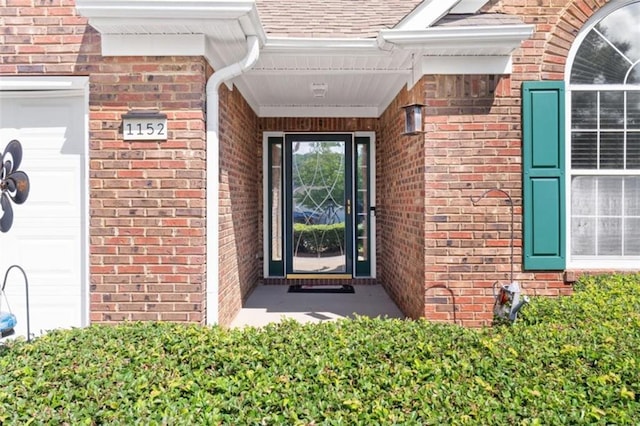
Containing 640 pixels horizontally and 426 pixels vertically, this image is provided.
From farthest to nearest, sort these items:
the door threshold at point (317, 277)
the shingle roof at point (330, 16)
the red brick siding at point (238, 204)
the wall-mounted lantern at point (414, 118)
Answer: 1. the door threshold at point (317, 277)
2. the red brick siding at point (238, 204)
3. the shingle roof at point (330, 16)
4. the wall-mounted lantern at point (414, 118)

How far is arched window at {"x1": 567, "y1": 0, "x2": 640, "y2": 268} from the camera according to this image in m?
4.52

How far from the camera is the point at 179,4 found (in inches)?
133

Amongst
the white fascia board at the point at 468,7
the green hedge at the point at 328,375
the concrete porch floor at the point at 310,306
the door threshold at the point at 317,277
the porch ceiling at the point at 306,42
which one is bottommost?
the concrete porch floor at the point at 310,306

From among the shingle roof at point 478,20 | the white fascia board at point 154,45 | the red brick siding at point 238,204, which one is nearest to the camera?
the white fascia board at point 154,45

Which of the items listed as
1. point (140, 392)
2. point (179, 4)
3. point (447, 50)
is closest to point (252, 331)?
point (140, 392)

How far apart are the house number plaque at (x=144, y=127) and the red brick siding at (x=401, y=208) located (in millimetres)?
2593

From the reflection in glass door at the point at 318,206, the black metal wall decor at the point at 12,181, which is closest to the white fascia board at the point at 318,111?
the reflection in glass door at the point at 318,206

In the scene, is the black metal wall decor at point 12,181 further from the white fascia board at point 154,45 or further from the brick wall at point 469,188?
the brick wall at point 469,188

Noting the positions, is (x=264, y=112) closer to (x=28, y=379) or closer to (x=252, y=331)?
(x=252, y=331)

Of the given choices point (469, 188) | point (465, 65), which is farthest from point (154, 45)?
point (469, 188)

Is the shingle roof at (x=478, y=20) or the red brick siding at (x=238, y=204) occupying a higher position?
the shingle roof at (x=478, y=20)

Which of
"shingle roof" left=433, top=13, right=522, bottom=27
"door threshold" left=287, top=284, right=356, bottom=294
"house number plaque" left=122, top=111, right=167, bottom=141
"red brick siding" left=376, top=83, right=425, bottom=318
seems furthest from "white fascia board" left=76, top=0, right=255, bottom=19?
"door threshold" left=287, top=284, right=356, bottom=294

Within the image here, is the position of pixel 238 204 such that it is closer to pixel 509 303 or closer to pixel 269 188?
pixel 269 188

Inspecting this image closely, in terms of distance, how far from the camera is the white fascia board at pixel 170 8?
11.1 ft
